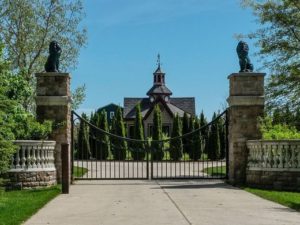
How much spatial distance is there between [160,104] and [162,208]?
4503 centimetres

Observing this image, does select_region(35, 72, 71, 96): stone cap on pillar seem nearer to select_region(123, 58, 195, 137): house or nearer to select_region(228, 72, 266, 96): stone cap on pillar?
select_region(228, 72, 266, 96): stone cap on pillar

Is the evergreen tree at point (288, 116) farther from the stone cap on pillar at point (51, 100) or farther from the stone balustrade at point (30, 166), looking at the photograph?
the stone balustrade at point (30, 166)

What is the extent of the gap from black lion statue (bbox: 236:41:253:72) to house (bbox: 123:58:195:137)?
3694cm

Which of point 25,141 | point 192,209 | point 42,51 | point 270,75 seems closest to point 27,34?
point 42,51

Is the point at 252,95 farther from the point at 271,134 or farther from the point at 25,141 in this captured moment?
the point at 25,141

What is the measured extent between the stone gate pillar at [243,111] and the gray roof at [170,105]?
40.5 m

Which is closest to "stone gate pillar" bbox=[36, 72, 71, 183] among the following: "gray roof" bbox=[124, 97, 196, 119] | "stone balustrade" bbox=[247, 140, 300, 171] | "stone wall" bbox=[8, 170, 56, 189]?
"stone wall" bbox=[8, 170, 56, 189]

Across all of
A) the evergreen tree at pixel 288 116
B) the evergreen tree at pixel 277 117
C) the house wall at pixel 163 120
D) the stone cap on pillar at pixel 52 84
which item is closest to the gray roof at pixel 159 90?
the house wall at pixel 163 120

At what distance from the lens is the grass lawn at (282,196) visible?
1135 cm

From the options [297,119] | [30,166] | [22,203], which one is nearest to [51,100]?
[30,166]

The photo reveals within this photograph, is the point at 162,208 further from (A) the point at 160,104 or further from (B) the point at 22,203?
(A) the point at 160,104

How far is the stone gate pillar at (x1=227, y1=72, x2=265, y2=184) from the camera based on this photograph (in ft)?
54.6

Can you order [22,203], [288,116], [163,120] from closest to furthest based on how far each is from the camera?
[22,203] → [288,116] → [163,120]

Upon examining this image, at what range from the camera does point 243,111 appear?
16797 mm
